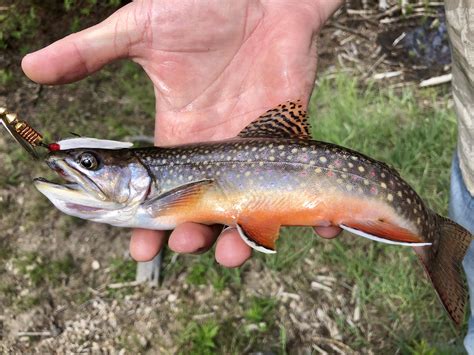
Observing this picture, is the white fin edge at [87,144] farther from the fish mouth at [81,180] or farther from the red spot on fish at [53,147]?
the fish mouth at [81,180]

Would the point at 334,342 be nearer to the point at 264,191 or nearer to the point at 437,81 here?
the point at 264,191

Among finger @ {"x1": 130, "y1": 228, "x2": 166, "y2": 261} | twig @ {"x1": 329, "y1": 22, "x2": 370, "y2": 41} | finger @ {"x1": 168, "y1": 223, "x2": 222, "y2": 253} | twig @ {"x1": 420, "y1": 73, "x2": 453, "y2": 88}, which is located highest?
finger @ {"x1": 168, "y1": 223, "x2": 222, "y2": 253}

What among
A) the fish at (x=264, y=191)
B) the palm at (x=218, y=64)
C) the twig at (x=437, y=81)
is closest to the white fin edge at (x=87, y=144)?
the fish at (x=264, y=191)

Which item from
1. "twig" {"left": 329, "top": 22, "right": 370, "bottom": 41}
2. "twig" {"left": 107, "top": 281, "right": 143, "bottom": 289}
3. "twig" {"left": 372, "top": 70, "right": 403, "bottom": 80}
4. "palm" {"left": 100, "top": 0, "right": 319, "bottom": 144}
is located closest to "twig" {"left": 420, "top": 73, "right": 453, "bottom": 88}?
"twig" {"left": 372, "top": 70, "right": 403, "bottom": 80}

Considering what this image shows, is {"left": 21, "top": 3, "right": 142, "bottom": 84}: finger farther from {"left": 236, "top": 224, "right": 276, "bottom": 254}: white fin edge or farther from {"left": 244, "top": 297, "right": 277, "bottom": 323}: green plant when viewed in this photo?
{"left": 244, "top": 297, "right": 277, "bottom": 323}: green plant

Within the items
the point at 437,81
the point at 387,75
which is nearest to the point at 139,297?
the point at 387,75
